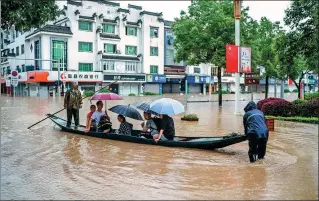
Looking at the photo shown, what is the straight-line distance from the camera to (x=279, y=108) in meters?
18.3

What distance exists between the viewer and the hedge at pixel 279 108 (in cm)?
1803

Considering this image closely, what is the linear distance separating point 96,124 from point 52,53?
37596mm

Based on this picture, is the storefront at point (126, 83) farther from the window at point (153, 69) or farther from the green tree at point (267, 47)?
the green tree at point (267, 47)

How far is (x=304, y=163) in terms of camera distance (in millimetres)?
8234

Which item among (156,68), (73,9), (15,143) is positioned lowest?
(15,143)

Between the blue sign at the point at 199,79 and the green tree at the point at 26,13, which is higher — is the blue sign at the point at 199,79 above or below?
below

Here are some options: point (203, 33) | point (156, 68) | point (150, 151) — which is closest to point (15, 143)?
point (150, 151)

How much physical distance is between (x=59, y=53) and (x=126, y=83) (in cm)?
1128

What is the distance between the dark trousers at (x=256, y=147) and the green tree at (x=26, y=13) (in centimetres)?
626

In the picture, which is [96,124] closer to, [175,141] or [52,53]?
[175,141]

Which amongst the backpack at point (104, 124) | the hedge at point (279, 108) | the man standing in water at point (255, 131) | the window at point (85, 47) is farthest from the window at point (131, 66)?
the man standing in water at point (255, 131)

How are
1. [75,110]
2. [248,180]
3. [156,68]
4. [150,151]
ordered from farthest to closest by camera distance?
1. [156,68]
2. [75,110]
3. [150,151]
4. [248,180]

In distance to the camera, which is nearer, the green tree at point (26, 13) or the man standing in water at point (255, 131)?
the man standing in water at point (255, 131)

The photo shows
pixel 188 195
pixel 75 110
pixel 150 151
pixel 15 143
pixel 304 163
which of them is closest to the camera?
pixel 188 195
